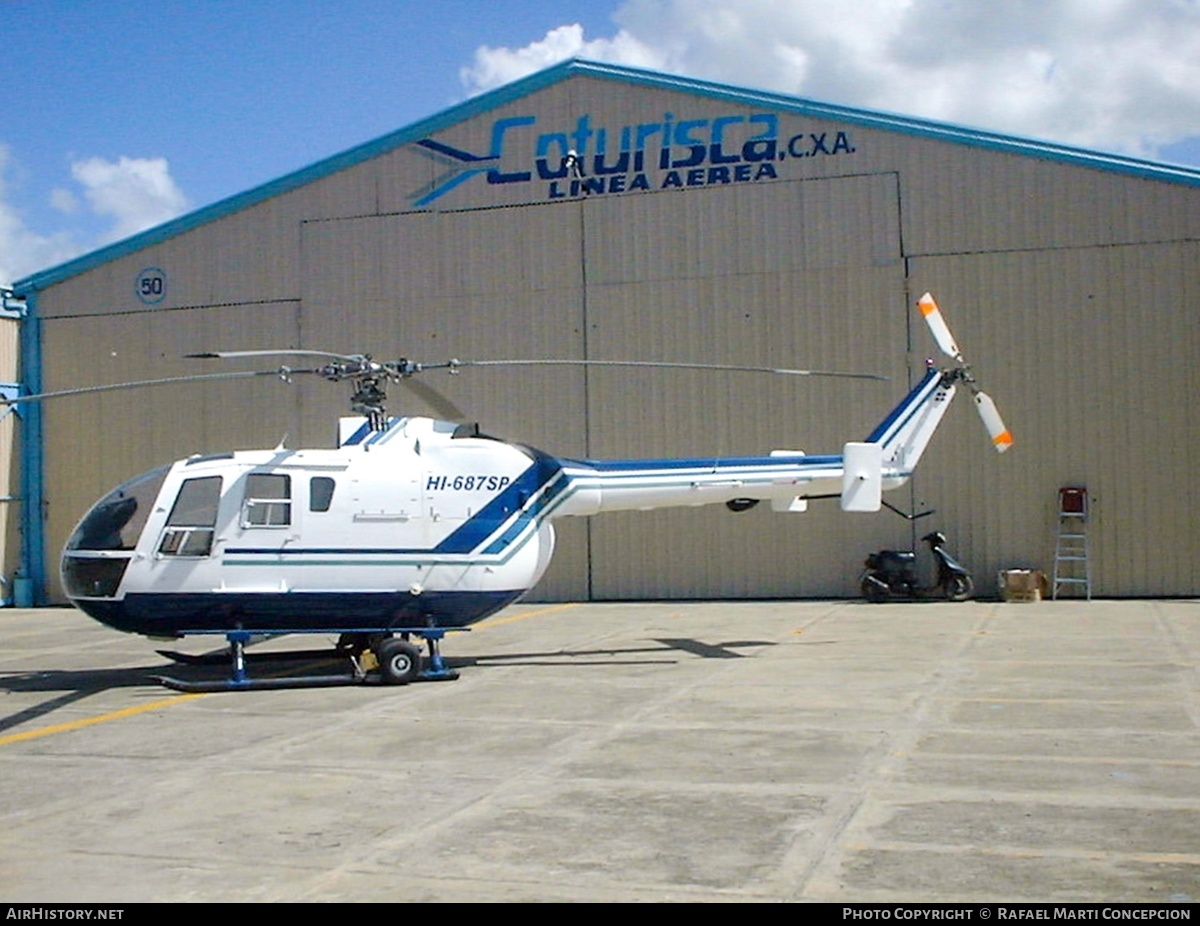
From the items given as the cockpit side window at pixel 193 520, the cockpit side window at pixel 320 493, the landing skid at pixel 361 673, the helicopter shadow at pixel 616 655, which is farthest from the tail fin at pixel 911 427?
the cockpit side window at pixel 193 520

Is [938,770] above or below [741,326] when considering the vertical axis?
below

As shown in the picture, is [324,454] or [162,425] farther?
[162,425]

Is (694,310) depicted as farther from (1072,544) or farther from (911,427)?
(911,427)

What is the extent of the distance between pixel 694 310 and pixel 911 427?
25.8ft

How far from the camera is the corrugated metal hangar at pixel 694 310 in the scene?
Result: 2030 cm

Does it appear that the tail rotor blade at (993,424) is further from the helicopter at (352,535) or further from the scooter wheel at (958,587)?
the scooter wheel at (958,587)

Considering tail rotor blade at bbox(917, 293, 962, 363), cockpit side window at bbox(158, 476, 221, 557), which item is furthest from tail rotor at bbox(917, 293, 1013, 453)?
cockpit side window at bbox(158, 476, 221, 557)

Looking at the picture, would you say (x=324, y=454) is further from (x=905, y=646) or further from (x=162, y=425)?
(x=162, y=425)

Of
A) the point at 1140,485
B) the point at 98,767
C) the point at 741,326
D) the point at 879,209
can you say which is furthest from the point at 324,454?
the point at 1140,485

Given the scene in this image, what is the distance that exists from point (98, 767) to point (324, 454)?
4.70 m

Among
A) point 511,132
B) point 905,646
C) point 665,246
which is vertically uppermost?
point 511,132

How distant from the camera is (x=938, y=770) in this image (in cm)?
815

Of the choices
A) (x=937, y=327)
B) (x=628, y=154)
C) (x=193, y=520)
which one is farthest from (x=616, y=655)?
(x=628, y=154)

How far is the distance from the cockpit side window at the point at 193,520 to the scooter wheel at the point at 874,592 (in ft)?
38.0
